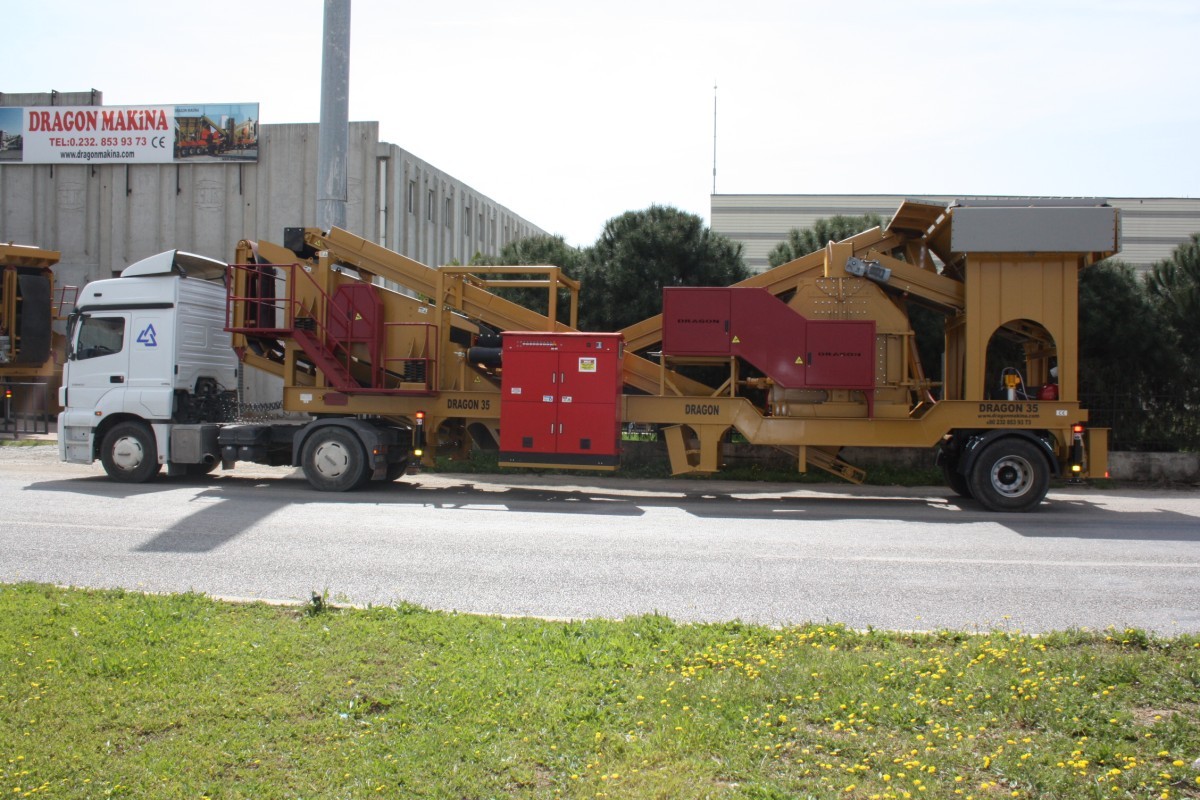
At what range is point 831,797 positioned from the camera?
3.86m

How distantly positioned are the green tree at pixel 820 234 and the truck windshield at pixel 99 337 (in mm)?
12345

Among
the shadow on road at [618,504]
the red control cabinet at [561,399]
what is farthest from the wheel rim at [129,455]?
the red control cabinet at [561,399]

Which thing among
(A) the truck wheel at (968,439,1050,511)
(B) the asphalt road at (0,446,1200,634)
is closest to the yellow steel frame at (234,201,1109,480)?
(A) the truck wheel at (968,439,1050,511)

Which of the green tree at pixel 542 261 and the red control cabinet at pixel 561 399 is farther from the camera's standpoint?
the green tree at pixel 542 261

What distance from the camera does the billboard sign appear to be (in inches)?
1162

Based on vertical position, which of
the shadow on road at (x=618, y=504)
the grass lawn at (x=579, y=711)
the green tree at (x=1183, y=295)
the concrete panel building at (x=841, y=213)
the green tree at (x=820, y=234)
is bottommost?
the grass lawn at (x=579, y=711)

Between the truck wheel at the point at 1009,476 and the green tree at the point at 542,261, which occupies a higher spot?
the green tree at the point at 542,261

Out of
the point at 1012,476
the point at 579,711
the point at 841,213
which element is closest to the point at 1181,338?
the point at 1012,476

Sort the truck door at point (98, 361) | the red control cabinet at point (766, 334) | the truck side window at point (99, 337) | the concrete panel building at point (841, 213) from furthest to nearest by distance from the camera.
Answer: the concrete panel building at point (841, 213), the truck side window at point (99, 337), the truck door at point (98, 361), the red control cabinet at point (766, 334)

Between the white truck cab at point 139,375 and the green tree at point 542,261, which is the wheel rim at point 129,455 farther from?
the green tree at point 542,261

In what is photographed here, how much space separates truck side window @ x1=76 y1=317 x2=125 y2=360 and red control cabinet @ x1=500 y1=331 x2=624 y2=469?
630cm

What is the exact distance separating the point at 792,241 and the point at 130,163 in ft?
69.1

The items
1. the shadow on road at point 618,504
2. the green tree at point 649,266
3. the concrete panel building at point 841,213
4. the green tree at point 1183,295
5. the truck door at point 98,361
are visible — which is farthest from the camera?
the concrete panel building at point 841,213

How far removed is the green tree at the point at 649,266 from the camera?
19.7 m
